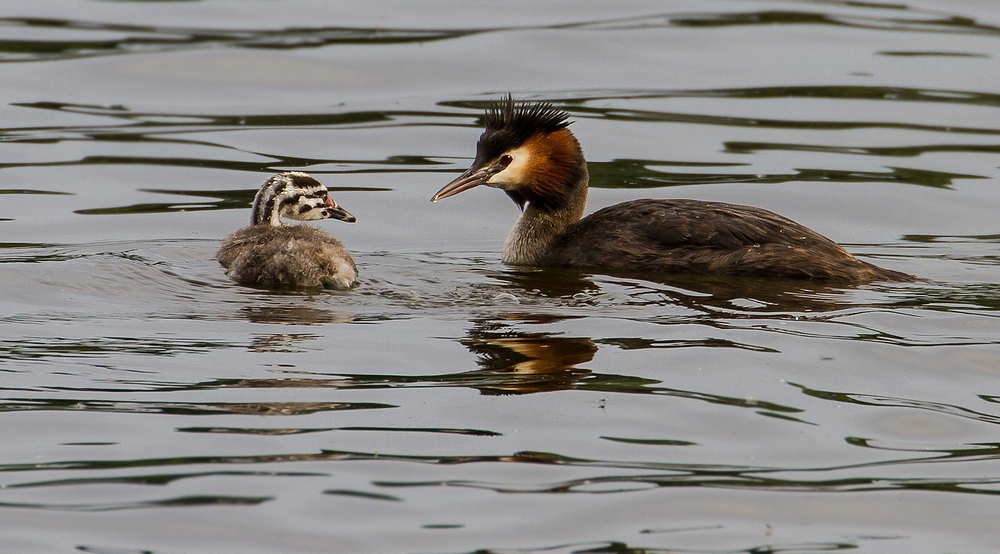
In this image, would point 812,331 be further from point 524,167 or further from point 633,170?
point 633,170

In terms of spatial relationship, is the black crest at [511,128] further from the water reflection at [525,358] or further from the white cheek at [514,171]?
the water reflection at [525,358]

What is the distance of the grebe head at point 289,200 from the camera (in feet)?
33.6

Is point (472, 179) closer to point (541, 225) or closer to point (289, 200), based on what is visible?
point (541, 225)

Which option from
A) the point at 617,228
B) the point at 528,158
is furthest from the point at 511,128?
the point at 617,228

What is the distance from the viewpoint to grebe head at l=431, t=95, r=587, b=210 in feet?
35.7

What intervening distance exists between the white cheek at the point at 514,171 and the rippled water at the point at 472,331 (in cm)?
61

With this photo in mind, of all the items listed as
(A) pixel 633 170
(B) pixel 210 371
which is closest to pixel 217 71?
(A) pixel 633 170

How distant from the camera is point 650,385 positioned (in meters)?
7.66

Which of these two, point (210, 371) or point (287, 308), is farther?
point (287, 308)

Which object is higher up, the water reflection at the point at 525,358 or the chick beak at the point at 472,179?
the chick beak at the point at 472,179

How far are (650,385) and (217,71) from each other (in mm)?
11156

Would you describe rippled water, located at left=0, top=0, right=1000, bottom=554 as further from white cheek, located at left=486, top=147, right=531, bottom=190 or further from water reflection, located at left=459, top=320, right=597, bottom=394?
white cheek, located at left=486, top=147, right=531, bottom=190

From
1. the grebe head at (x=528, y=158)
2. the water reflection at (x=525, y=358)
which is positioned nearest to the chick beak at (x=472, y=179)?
the grebe head at (x=528, y=158)

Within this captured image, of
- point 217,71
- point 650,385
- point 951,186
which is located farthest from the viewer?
point 217,71
